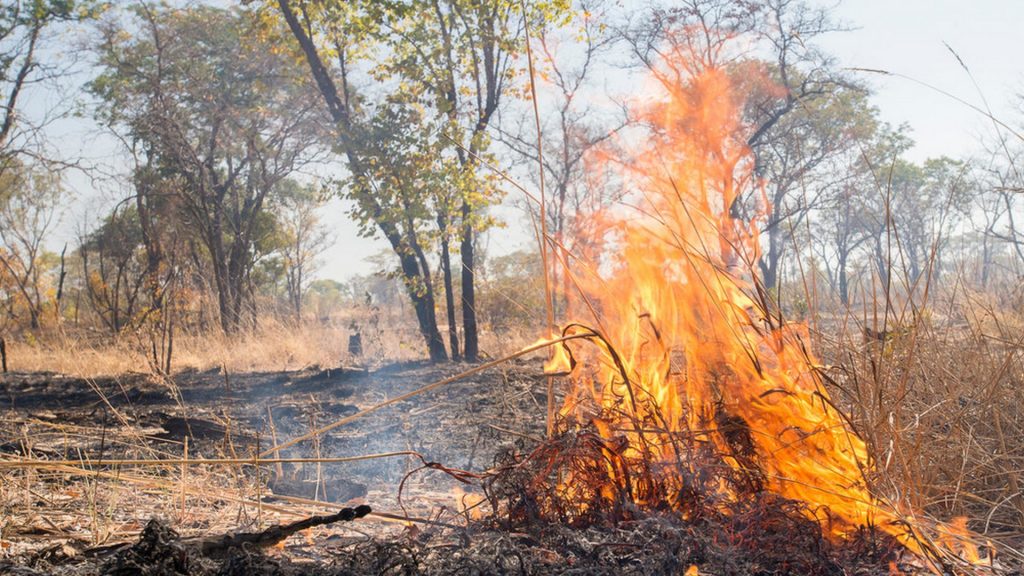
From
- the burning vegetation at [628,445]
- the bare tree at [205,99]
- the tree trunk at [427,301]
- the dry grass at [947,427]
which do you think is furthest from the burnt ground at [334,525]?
the bare tree at [205,99]

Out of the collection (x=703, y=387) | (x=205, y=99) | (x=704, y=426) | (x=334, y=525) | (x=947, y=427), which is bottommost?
(x=334, y=525)

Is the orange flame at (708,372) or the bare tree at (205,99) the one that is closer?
the orange flame at (708,372)

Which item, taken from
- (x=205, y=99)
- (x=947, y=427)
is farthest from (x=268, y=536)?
(x=205, y=99)

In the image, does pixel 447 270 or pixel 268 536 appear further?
pixel 447 270

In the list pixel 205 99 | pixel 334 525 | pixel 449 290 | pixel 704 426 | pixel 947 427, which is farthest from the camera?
pixel 205 99

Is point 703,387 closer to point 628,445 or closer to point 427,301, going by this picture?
point 628,445

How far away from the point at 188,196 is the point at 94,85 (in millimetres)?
4477

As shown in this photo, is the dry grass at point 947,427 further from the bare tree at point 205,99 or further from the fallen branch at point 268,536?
the bare tree at point 205,99

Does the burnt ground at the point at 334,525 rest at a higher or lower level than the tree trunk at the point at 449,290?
lower

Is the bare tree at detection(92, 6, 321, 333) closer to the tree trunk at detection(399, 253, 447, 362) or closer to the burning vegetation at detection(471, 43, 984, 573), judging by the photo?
the tree trunk at detection(399, 253, 447, 362)

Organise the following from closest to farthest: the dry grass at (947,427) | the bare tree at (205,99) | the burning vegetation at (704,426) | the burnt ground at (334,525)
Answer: the burnt ground at (334,525) → the burning vegetation at (704,426) → the dry grass at (947,427) → the bare tree at (205,99)

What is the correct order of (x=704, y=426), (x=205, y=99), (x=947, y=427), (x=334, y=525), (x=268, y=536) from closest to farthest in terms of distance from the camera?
1. (x=268, y=536)
2. (x=704, y=426)
3. (x=334, y=525)
4. (x=947, y=427)
5. (x=205, y=99)

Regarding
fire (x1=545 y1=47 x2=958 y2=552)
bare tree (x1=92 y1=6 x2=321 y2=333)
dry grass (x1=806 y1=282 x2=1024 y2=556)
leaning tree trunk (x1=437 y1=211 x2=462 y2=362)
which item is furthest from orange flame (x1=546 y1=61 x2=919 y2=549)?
bare tree (x1=92 y1=6 x2=321 y2=333)

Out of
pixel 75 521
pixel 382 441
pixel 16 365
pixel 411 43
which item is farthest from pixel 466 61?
pixel 75 521
